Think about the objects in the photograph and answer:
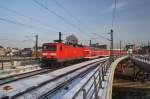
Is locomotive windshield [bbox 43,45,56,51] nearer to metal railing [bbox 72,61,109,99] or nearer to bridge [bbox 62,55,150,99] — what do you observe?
bridge [bbox 62,55,150,99]

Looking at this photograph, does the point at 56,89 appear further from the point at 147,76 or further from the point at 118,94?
the point at 147,76

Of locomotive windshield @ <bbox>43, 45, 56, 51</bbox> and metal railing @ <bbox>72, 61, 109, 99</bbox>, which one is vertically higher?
locomotive windshield @ <bbox>43, 45, 56, 51</bbox>

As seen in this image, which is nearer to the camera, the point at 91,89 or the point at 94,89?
the point at 94,89

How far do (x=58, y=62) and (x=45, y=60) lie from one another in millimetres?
1695

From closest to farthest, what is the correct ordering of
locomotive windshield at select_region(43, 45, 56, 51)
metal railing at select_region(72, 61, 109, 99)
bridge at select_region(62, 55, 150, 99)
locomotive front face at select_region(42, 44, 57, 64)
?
1. metal railing at select_region(72, 61, 109, 99)
2. bridge at select_region(62, 55, 150, 99)
3. locomotive front face at select_region(42, 44, 57, 64)
4. locomotive windshield at select_region(43, 45, 56, 51)

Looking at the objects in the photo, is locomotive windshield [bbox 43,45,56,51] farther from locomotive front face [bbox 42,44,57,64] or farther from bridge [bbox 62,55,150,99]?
bridge [bbox 62,55,150,99]

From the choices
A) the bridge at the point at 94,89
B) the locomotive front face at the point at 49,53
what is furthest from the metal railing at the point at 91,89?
the locomotive front face at the point at 49,53

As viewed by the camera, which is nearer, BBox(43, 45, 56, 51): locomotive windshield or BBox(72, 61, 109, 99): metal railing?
BBox(72, 61, 109, 99): metal railing

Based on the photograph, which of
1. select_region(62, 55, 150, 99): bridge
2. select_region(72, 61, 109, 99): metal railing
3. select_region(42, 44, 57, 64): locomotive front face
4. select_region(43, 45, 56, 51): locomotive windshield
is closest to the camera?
select_region(72, 61, 109, 99): metal railing

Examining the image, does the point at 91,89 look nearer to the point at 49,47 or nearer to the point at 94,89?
the point at 94,89

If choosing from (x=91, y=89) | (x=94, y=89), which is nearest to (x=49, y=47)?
(x=91, y=89)

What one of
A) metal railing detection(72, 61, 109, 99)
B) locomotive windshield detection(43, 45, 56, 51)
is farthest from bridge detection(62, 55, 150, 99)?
locomotive windshield detection(43, 45, 56, 51)

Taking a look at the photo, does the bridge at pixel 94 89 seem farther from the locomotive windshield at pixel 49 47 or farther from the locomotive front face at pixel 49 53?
the locomotive windshield at pixel 49 47

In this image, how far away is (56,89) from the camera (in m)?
13.5
